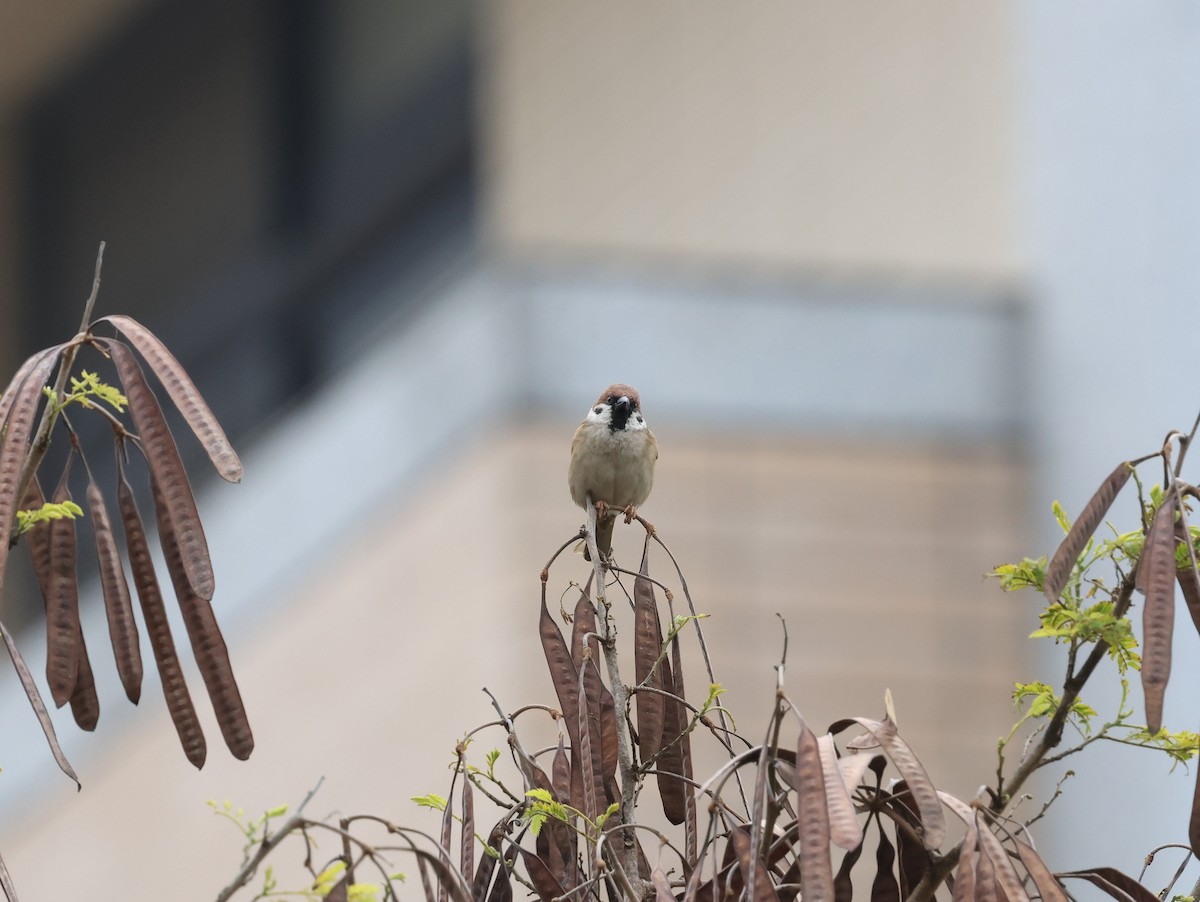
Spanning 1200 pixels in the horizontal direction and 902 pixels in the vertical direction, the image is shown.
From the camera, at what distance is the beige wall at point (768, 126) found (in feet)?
22.7

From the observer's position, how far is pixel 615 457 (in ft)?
12.7

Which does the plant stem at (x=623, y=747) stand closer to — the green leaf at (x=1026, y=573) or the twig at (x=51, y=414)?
the green leaf at (x=1026, y=573)

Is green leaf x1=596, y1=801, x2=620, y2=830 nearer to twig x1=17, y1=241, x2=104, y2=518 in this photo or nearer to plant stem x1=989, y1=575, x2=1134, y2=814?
plant stem x1=989, y1=575, x2=1134, y2=814

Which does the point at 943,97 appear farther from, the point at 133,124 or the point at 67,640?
the point at 67,640

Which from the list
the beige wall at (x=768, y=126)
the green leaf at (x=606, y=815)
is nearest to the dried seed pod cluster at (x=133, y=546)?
the green leaf at (x=606, y=815)

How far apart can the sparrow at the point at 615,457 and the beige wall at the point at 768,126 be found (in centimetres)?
295

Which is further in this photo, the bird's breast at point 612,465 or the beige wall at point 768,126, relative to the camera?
the beige wall at point 768,126

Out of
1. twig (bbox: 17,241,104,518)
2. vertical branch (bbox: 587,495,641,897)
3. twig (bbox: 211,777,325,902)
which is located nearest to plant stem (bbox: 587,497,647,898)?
vertical branch (bbox: 587,495,641,897)

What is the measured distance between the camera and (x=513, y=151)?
22.7 feet

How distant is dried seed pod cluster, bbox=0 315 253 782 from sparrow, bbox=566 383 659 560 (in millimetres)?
1966

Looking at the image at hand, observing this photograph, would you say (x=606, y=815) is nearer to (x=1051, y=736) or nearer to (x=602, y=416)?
(x=1051, y=736)

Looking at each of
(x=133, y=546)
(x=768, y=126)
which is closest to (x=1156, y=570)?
(x=133, y=546)

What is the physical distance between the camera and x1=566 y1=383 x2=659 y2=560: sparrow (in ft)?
12.7

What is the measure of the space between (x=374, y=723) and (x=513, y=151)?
2369 millimetres
